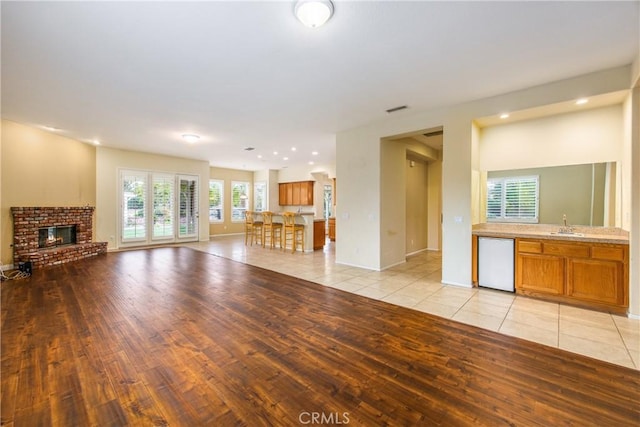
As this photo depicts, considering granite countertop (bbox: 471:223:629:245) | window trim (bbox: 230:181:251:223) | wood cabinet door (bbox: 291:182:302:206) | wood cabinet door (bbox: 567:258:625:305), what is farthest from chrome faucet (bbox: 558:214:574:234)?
window trim (bbox: 230:181:251:223)

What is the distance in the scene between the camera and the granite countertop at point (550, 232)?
317cm

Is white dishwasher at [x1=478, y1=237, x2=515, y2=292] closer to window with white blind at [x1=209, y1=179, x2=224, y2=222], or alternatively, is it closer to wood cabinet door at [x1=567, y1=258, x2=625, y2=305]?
wood cabinet door at [x1=567, y1=258, x2=625, y2=305]

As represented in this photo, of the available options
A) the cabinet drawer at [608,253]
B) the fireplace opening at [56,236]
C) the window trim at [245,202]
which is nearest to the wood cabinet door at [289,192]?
the window trim at [245,202]

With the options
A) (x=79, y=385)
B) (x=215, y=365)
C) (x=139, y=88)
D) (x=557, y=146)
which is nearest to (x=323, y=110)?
(x=139, y=88)

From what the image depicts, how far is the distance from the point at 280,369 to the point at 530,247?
3608mm

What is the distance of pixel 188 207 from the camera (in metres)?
8.77

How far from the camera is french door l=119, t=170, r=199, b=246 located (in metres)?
7.50

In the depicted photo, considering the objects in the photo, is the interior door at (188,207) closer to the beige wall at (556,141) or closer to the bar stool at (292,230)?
the bar stool at (292,230)

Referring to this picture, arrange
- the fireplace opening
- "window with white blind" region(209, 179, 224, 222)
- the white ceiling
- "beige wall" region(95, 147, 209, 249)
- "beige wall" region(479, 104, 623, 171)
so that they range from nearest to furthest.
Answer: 1. the white ceiling
2. "beige wall" region(479, 104, 623, 171)
3. the fireplace opening
4. "beige wall" region(95, 147, 209, 249)
5. "window with white blind" region(209, 179, 224, 222)

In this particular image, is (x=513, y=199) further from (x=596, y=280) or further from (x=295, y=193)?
(x=295, y=193)

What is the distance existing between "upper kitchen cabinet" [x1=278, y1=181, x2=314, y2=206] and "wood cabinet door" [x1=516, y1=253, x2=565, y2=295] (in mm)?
7580

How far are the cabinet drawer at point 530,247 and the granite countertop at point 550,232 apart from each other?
100 millimetres

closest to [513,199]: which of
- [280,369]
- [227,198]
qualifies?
[280,369]

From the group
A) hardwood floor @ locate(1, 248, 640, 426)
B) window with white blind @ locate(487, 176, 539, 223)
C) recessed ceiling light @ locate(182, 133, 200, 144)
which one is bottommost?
hardwood floor @ locate(1, 248, 640, 426)
